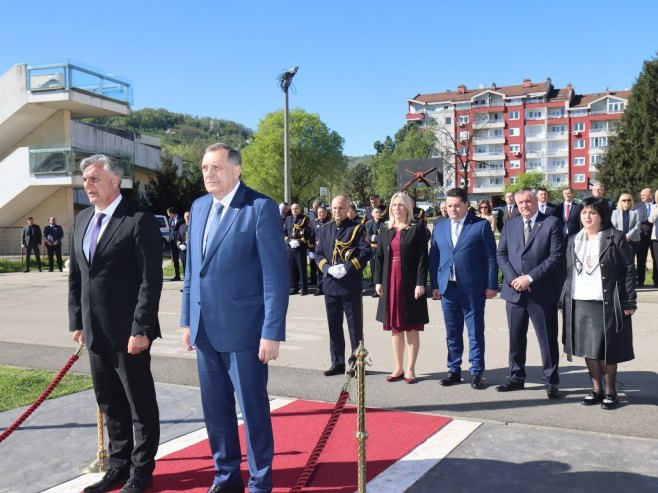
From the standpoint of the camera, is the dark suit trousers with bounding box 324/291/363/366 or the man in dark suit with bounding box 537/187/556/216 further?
the man in dark suit with bounding box 537/187/556/216

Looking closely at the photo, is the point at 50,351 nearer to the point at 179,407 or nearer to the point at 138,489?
the point at 179,407

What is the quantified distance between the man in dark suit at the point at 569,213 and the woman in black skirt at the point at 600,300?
249 inches

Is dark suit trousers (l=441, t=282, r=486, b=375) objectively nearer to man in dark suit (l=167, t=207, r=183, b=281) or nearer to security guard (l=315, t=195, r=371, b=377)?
security guard (l=315, t=195, r=371, b=377)

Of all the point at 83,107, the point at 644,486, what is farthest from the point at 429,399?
the point at 83,107

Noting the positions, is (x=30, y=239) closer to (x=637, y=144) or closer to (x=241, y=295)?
(x=241, y=295)

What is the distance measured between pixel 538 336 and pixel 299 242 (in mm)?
8835

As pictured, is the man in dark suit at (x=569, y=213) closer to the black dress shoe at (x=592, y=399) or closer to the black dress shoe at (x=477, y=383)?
the black dress shoe at (x=477, y=383)

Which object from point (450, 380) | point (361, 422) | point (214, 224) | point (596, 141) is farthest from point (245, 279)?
point (596, 141)

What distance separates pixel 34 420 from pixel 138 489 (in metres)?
2.21

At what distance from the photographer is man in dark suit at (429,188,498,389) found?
658cm

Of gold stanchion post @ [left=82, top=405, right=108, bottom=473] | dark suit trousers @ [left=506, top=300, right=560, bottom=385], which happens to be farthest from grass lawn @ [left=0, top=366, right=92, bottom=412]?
dark suit trousers @ [left=506, top=300, right=560, bottom=385]

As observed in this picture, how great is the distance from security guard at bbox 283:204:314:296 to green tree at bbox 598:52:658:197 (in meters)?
36.7

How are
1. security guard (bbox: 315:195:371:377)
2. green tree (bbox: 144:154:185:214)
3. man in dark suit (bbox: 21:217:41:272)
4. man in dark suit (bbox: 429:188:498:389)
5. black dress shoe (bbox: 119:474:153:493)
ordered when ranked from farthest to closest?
green tree (bbox: 144:154:185:214) < man in dark suit (bbox: 21:217:41:272) < security guard (bbox: 315:195:371:377) < man in dark suit (bbox: 429:188:498:389) < black dress shoe (bbox: 119:474:153:493)

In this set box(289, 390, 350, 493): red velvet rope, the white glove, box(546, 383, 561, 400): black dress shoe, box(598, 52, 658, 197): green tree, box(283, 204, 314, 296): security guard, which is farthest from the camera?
box(598, 52, 658, 197): green tree
